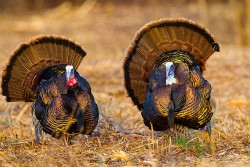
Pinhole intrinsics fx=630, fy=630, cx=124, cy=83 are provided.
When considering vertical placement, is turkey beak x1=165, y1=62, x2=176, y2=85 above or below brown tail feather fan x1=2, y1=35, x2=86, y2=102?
below

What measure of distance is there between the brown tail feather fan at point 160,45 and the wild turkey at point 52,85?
1.77 feet

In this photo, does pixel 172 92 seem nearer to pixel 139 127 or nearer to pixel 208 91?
pixel 208 91

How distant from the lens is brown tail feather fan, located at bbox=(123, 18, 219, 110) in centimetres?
612

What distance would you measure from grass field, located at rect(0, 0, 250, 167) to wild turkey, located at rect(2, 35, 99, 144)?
20cm

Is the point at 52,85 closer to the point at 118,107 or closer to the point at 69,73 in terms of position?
the point at 69,73

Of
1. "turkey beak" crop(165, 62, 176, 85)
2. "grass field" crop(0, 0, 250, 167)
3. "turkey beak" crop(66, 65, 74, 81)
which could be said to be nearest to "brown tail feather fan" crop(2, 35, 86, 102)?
"grass field" crop(0, 0, 250, 167)

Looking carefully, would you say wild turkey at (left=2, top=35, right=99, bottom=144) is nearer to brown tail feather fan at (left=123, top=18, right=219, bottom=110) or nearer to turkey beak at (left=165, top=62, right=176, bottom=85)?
brown tail feather fan at (left=123, top=18, right=219, bottom=110)

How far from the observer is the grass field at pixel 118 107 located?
5113 millimetres

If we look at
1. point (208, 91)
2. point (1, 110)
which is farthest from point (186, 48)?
point (1, 110)

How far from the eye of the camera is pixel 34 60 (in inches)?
248

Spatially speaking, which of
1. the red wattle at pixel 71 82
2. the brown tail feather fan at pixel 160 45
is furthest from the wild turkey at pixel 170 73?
the red wattle at pixel 71 82

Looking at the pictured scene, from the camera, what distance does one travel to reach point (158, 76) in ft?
18.9

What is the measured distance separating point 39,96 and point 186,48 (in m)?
1.52

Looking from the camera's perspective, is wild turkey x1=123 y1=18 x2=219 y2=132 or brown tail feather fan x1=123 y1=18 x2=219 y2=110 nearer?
wild turkey x1=123 y1=18 x2=219 y2=132
